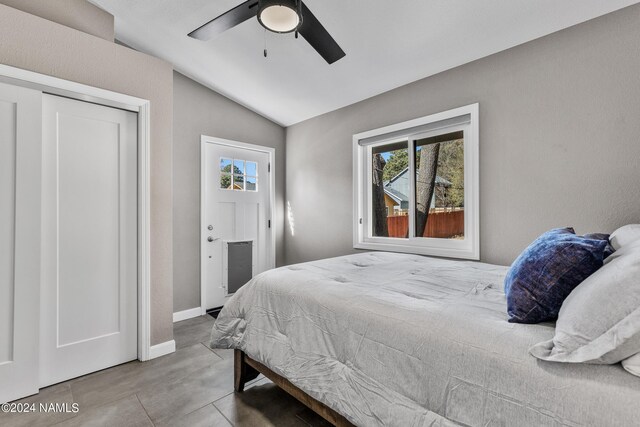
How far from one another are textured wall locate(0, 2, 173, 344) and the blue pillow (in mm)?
2454

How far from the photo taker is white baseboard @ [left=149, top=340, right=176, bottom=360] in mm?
2357

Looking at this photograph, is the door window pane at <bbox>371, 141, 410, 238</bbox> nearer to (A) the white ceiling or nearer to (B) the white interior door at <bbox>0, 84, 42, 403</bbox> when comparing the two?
(A) the white ceiling

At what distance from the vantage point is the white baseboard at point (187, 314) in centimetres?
320

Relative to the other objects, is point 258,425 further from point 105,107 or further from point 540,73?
point 540,73

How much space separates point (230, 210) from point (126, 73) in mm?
1800

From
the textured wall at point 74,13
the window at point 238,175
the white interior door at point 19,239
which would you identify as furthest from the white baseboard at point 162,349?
the textured wall at point 74,13

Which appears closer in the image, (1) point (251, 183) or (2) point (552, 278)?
(2) point (552, 278)

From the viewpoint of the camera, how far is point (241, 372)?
1.86 meters

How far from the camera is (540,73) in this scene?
2.13 metres

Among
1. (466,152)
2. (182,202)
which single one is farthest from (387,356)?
(182,202)

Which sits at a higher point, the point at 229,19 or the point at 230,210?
the point at 229,19

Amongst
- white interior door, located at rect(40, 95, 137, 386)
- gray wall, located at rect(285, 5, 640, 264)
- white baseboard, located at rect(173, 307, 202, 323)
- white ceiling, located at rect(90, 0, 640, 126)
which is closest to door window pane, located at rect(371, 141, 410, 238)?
gray wall, located at rect(285, 5, 640, 264)

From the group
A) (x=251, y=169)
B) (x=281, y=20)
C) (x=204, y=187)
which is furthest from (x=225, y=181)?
(x=281, y=20)

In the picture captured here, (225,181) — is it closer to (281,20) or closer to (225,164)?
(225,164)
